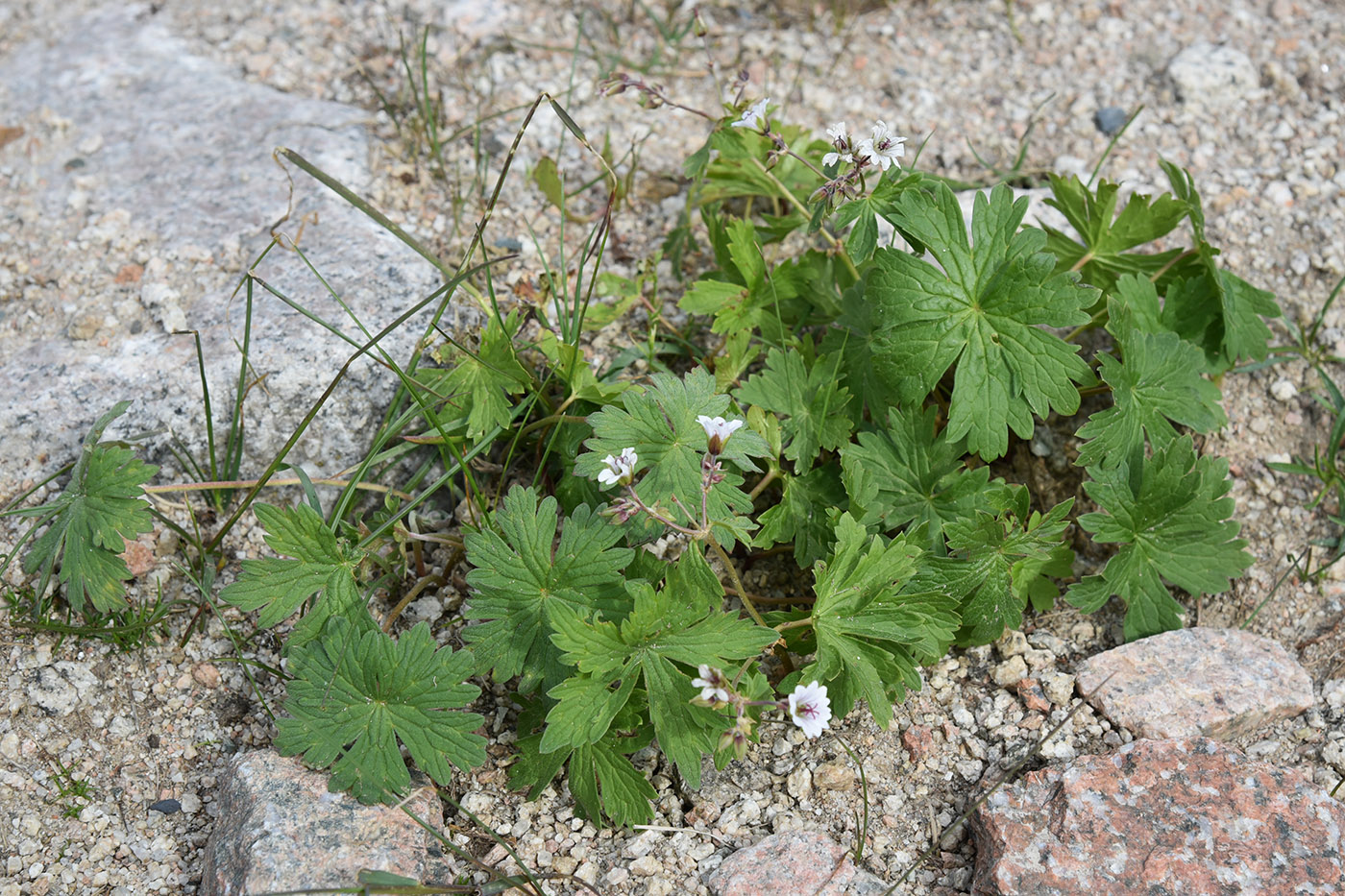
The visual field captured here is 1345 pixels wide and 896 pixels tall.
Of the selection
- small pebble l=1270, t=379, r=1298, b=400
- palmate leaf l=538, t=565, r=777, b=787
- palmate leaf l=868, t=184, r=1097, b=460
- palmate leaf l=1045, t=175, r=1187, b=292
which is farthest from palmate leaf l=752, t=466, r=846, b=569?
small pebble l=1270, t=379, r=1298, b=400

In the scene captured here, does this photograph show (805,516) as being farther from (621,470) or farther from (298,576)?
(298,576)

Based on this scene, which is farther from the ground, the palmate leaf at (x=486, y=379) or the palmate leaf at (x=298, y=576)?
the palmate leaf at (x=486, y=379)

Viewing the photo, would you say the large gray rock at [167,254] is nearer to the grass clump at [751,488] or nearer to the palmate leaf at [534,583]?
the grass clump at [751,488]

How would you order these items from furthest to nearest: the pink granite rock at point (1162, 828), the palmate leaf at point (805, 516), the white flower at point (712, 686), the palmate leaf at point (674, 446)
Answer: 1. the palmate leaf at point (805, 516)
2. the palmate leaf at point (674, 446)
3. the pink granite rock at point (1162, 828)
4. the white flower at point (712, 686)

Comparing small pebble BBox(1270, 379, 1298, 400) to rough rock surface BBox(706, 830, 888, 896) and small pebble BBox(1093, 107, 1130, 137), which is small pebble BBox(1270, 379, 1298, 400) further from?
rough rock surface BBox(706, 830, 888, 896)

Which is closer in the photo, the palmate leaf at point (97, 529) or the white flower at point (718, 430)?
the white flower at point (718, 430)

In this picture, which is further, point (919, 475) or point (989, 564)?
point (919, 475)

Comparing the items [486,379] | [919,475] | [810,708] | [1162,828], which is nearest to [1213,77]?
[919,475]

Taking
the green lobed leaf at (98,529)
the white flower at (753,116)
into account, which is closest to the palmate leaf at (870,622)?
the white flower at (753,116)
